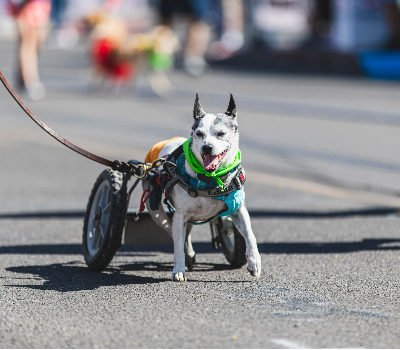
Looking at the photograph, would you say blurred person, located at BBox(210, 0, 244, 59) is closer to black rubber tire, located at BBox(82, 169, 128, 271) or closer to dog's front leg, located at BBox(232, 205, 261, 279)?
black rubber tire, located at BBox(82, 169, 128, 271)

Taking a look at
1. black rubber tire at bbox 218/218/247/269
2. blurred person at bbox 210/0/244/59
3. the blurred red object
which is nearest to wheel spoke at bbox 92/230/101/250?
black rubber tire at bbox 218/218/247/269

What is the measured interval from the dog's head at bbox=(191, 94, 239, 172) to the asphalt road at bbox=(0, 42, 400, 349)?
0.78 meters

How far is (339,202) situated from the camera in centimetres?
773

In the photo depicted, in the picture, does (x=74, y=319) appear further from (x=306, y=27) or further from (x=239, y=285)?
(x=306, y=27)

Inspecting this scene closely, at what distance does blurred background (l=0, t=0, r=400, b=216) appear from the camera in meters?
8.79

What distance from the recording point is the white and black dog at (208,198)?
4.54 meters

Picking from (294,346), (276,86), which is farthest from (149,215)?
(276,86)

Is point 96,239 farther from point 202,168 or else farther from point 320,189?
point 320,189

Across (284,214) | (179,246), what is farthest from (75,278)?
(284,214)

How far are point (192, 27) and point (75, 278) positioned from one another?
16.0 meters

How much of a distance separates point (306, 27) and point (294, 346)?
22.8 meters

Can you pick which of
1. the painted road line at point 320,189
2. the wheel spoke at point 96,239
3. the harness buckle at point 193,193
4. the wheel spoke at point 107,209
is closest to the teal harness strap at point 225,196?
the harness buckle at point 193,193

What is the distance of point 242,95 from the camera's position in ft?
54.1

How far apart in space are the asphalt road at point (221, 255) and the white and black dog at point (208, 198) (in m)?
0.21
